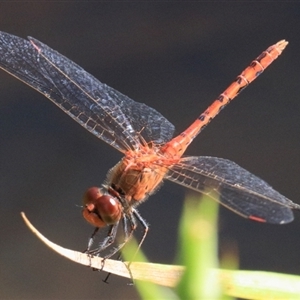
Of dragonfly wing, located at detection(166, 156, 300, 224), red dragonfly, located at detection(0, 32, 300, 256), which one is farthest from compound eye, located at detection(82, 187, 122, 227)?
dragonfly wing, located at detection(166, 156, 300, 224)

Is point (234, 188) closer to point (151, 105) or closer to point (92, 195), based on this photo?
point (92, 195)

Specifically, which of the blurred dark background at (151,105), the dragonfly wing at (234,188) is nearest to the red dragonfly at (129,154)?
the dragonfly wing at (234,188)

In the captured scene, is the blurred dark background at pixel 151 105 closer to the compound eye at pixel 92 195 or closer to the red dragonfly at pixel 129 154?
the red dragonfly at pixel 129 154

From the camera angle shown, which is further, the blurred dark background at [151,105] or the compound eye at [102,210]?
the blurred dark background at [151,105]

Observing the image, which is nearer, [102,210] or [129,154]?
[102,210]

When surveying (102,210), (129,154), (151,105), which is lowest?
(102,210)

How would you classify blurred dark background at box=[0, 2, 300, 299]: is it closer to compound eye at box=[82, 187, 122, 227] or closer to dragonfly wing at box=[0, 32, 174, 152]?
dragonfly wing at box=[0, 32, 174, 152]

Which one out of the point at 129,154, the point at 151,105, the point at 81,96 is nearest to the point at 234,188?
the point at 129,154
